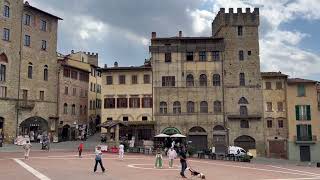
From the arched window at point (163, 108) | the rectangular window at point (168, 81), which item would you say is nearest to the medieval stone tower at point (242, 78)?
the rectangular window at point (168, 81)

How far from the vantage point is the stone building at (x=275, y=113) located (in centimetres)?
5734

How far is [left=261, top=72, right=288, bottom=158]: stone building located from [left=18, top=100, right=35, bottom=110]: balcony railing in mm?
32910

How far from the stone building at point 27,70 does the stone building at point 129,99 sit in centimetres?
928

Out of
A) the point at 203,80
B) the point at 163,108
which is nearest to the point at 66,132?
the point at 163,108

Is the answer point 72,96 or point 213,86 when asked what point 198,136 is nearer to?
point 213,86

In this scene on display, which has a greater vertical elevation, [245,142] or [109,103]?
[109,103]

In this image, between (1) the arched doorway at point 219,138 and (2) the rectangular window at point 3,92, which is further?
(1) the arched doorway at point 219,138

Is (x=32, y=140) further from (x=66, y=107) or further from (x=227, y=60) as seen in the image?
(x=227, y=60)

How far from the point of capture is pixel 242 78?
58.7 m

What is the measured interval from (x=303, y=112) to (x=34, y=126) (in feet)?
126

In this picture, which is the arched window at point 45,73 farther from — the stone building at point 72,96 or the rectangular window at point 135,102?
the rectangular window at point 135,102

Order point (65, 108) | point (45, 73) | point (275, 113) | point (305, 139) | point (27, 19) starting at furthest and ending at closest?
point (65, 108) < point (45, 73) < point (27, 19) < point (275, 113) < point (305, 139)

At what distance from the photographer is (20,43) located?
5772cm

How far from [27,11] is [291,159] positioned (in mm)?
42617
